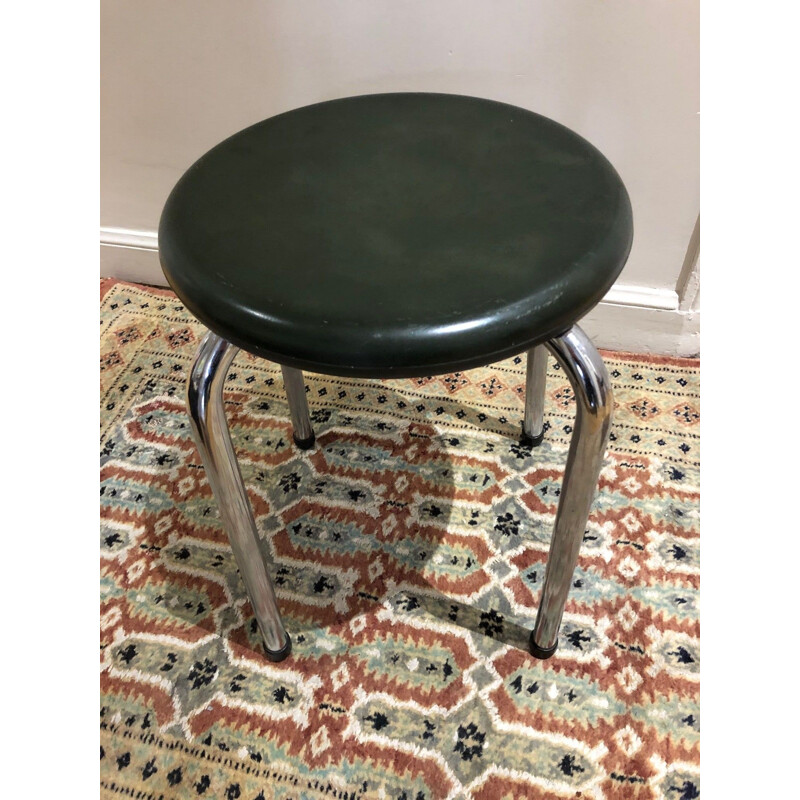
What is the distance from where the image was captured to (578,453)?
60cm

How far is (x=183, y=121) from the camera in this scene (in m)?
1.14

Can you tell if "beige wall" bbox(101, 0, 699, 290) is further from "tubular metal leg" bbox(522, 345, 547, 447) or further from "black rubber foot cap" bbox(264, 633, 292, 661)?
"black rubber foot cap" bbox(264, 633, 292, 661)

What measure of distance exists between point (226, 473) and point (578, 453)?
34 cm

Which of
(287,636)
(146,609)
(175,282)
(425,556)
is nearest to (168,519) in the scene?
(146,609)

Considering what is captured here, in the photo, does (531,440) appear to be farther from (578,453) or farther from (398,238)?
(398,238)

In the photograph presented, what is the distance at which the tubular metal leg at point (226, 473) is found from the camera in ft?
1.93

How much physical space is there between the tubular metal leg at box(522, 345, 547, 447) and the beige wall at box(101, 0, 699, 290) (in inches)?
12.2

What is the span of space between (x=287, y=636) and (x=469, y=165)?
0.59 m

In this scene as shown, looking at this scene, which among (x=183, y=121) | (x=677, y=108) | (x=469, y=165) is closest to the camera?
(x=469, y=165)

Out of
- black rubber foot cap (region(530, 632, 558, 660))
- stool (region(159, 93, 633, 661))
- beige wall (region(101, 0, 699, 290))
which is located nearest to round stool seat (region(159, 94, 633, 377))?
stool (region(159, 93, 633, 661))

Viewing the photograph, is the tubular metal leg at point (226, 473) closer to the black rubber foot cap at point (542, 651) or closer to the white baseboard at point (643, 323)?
the black rubber foot cap at point (542, 651)

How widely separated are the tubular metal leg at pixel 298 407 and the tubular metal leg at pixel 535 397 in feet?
1.09

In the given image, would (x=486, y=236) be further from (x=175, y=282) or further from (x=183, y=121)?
(x=183, y=121)

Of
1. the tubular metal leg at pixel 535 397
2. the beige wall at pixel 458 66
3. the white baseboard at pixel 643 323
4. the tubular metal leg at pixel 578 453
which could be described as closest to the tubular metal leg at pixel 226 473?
the tubular metal leg at pixel 578 453
